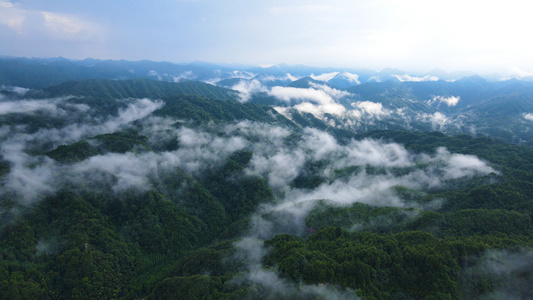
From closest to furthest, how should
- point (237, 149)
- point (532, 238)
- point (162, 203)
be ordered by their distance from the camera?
point (532, 238)
point (162, 203)
point (237, 149)

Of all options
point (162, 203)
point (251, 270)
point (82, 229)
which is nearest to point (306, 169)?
point (162, 203)

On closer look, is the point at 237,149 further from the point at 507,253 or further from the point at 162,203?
the point at 507,253

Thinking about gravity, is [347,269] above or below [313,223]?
above

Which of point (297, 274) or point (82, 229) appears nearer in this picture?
point (297, 274)

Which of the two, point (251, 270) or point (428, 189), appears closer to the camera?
point (251, 270)

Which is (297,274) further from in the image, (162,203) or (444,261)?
(162,203)

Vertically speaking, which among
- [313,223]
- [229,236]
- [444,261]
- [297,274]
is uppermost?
[444,261]

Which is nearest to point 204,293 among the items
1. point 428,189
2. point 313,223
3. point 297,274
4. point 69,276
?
point 297,274

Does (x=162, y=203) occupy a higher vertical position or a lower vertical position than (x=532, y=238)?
lower

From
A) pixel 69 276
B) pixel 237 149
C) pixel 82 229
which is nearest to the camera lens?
pixel 69 276
